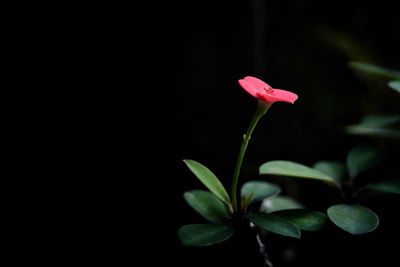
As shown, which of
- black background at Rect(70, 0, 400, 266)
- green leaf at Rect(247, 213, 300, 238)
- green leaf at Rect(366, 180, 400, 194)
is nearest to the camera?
green leaf at Rect(247, 213, 300, 238)

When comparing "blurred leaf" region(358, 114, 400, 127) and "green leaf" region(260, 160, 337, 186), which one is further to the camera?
"blurred leaf" region(358, 114, 400, 127)

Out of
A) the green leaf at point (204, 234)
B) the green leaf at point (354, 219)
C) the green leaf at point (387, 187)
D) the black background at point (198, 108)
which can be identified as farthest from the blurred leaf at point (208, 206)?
the black background at point (198, 108)

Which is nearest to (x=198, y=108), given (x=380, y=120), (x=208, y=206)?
(x=380, y=120)

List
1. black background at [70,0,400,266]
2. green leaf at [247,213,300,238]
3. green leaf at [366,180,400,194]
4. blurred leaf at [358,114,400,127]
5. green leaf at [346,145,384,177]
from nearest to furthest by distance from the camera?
green leaf at [247,213,300,238]
green leaf at [366,180,400,194]
green leaf at [346,145,384,177]
blurred leaf at [358,114,400,127]
black background at [70,0,400,266]

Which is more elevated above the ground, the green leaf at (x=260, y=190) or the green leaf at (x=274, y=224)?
the green leaf at (x=274, y=224)

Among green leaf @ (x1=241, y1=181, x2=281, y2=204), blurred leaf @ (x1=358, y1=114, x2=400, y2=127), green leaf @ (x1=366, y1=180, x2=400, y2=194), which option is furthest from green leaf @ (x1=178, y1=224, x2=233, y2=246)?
blurred leaf @ (x1=358, y1=114, x2=400, y2=127)

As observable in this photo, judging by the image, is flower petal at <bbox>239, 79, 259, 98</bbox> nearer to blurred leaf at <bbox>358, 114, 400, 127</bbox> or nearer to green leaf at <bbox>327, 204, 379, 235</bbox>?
green leaf at <bbox>327, 204, 379, 235</bbox>

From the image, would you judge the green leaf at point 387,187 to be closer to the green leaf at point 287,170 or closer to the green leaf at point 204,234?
the green leaf at point 287,170

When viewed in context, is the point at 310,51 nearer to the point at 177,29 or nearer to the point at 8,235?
the point at 177,29
